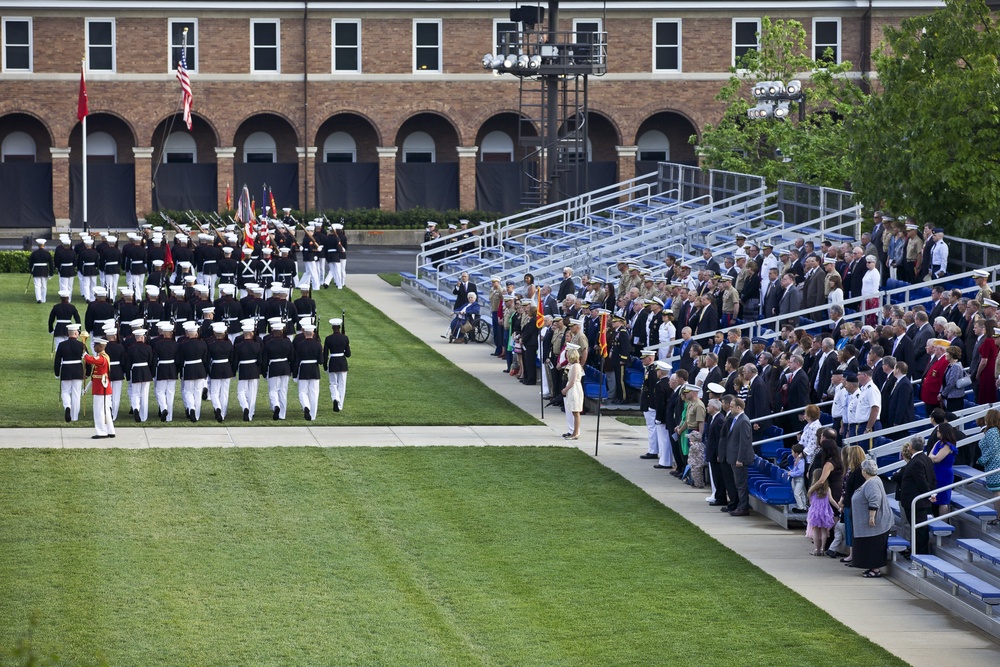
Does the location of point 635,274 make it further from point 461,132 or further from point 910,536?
point 461,132

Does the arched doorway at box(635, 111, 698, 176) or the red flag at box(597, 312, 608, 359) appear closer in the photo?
the red flag at box(597, 312, 608, 359)

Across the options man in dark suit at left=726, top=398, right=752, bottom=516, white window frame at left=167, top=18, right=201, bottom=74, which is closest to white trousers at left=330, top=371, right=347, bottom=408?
man in dark suit at left=726, top=398, right=752, bottom=516

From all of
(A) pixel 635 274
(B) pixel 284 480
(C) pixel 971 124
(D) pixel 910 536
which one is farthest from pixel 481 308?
(D) pixel 910 536

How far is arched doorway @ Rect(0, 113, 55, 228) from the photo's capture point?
2208 inches

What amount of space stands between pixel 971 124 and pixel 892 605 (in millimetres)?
12985

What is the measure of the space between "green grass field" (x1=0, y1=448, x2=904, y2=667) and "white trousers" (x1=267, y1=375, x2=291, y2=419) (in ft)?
9.17

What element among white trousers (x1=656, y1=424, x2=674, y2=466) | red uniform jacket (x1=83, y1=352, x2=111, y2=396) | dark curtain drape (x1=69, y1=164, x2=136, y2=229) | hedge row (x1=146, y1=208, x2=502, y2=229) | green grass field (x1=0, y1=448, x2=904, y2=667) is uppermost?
dark curtain drape (x1=69, y1=164, x2=136, y2=229)

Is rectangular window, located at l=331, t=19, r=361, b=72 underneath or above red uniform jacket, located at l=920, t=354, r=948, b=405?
above

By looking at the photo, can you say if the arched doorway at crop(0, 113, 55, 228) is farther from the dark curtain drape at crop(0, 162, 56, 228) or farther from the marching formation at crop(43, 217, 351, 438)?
the marching formation at crop(43, 217, 351, 438)

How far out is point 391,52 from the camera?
2208 inches

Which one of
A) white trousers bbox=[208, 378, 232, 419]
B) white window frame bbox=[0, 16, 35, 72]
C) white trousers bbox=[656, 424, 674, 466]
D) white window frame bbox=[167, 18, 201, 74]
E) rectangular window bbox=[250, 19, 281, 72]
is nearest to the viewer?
white trousers bbox=[656, 424, 674, 466]

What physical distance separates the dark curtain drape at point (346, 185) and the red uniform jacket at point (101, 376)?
113 ft

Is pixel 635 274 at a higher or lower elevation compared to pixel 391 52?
lower

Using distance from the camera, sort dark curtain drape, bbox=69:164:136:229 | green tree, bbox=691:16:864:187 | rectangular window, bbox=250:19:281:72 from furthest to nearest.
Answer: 1. dark curtain drape, bbox=69:164:136:229
2. rectangular window, bbox=250:19:281:72
3. green tree, bbox=691:16:864:187
